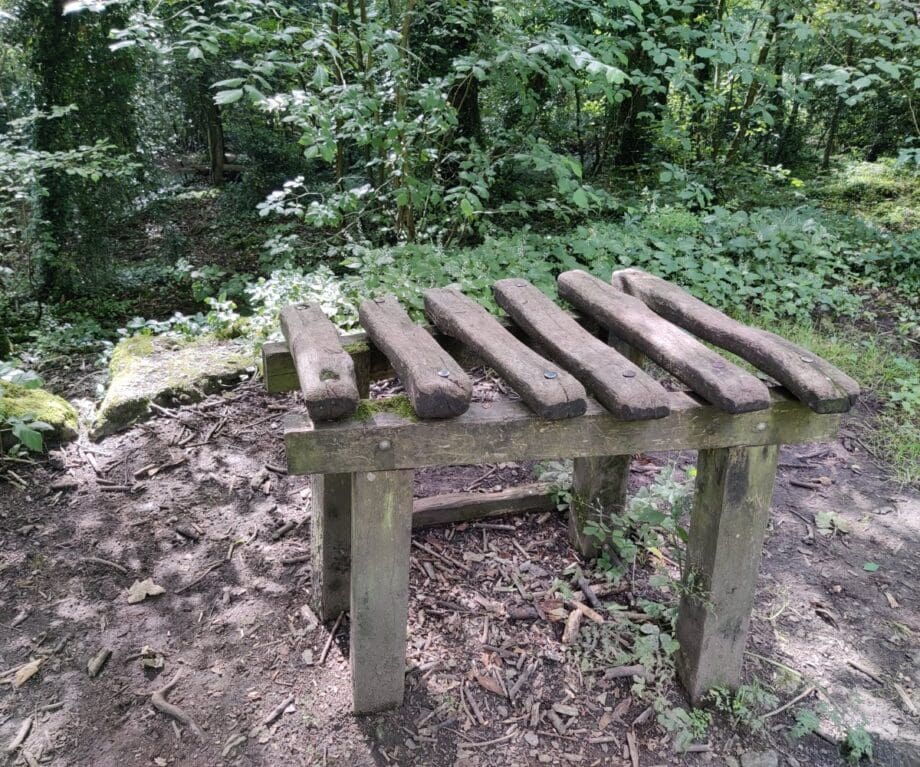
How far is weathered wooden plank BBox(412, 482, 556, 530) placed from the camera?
3213mm

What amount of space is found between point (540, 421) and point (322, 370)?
2.09 feet

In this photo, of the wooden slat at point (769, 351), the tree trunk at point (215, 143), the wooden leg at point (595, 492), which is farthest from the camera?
the tree trunk at point (215, 143)

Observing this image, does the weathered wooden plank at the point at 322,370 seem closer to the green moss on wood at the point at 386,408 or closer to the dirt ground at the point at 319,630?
the green moss on wood at the point at 386,408

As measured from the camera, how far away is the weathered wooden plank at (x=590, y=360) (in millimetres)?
1853

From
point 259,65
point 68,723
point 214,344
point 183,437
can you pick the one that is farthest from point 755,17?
point 68,723

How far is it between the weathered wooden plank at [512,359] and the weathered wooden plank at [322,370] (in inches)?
16.2

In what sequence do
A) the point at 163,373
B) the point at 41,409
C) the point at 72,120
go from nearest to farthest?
the point at 41,409 → the point at 163,373 → the point at 72,120

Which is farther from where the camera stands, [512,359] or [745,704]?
[745,704]

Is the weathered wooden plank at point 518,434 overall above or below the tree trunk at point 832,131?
below

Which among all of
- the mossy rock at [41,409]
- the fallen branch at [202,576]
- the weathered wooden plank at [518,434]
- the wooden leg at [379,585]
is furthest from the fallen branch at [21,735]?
the mossy rock at [41,409]

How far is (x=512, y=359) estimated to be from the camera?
2.02m

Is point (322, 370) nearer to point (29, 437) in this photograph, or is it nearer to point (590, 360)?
point (590, 360)

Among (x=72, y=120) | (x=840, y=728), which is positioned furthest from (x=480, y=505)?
(x=72, y=120)

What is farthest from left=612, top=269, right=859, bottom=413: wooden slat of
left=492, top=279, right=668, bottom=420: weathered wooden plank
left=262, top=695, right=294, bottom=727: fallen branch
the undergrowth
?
left=262, top=695, right=294, bottom=727: fallen branch
